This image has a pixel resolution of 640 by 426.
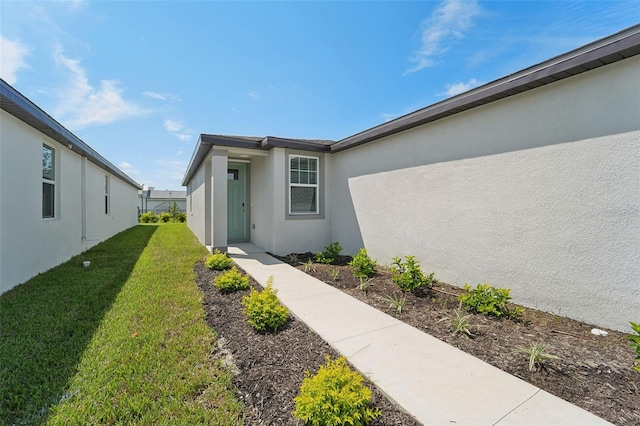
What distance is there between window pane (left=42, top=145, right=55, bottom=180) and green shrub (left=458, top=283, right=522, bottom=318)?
916cm

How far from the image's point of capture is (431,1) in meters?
6.15

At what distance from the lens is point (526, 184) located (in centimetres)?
403

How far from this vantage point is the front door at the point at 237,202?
10250mm

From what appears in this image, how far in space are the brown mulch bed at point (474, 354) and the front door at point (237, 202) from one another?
6.03 m

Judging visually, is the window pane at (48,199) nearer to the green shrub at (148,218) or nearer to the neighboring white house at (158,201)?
the green shrub at (148,218)

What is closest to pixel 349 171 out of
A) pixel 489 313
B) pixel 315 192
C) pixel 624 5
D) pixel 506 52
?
pixel 315 192

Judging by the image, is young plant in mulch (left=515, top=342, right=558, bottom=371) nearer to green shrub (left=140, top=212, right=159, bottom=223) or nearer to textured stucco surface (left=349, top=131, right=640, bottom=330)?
textured stucco surface (left=349, top=131, right=640, bottom=330)

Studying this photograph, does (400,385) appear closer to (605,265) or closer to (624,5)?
(605,265)

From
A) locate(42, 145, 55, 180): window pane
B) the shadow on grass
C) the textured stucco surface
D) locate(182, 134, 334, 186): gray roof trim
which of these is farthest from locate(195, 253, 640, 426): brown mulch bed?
locate(42, 145, 55, 180): window pane

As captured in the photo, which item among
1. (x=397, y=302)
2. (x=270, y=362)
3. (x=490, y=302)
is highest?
(x=490, y=302)

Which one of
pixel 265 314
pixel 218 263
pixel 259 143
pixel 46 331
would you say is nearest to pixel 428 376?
pixel 265 314

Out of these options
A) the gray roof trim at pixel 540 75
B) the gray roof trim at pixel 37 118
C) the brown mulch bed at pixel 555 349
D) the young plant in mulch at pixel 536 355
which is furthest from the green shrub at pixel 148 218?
the young plant in mulch at pixel 536 355

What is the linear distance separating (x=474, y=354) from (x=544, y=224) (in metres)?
2.29

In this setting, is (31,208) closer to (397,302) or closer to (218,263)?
(218,263)
